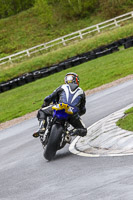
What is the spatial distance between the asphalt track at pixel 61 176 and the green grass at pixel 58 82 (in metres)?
9.41

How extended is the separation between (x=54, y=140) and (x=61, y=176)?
135cm

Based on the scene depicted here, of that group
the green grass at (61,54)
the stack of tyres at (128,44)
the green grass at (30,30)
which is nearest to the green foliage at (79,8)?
the green grass at (30,30)

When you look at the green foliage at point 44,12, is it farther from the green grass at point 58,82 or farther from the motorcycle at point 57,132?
the motorcycle at point 57,132

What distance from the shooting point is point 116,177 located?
623 cm

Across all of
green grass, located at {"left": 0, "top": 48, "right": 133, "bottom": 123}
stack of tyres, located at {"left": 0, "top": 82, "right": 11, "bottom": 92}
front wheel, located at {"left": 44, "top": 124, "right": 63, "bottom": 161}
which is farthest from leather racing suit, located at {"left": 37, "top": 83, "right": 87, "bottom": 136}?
stack of tyres, located at {"left": 0, "top": 82, "right": 11, "bottom": 92}

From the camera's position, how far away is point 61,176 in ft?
23.9

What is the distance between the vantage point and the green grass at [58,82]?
2092cm

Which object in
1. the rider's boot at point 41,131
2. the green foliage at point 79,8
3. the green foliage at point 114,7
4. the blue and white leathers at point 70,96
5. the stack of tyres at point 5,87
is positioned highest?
the green foliage at point 79,8

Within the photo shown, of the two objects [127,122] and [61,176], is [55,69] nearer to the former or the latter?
[127,122]

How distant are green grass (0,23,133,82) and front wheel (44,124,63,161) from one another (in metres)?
27.6

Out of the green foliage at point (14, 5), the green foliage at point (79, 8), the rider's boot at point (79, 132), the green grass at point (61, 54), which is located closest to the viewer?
the rider's boot at point (79, 132)

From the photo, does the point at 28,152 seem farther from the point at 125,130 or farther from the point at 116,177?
the point at 116,177

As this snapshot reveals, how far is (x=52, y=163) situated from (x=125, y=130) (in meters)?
1.61

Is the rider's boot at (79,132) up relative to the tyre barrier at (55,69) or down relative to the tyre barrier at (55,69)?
up
